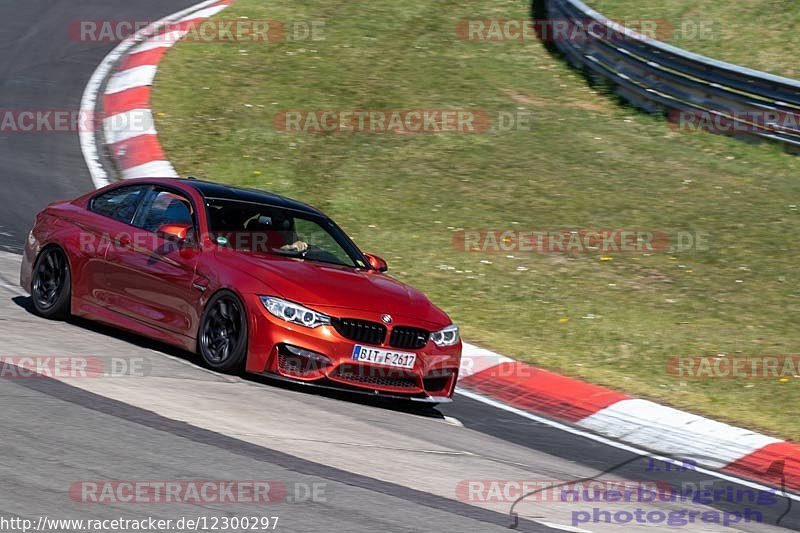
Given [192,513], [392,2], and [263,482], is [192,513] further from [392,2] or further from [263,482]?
[392,2]

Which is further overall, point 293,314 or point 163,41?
point 163,41

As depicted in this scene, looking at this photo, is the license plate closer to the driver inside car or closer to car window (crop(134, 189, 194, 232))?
the driver inside car

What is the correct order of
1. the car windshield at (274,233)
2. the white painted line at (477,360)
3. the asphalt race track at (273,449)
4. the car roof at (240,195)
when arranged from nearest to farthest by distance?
1. the asphalt race track at (273,449)
2. the car windshield at (274,233)
3. the car roof at (240,195)
4. the white painted line at (477,360)

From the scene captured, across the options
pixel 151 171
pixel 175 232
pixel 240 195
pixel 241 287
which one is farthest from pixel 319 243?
pixel 151 171

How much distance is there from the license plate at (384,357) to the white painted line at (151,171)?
6.52 metres

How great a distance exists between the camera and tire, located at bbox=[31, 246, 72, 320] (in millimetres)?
9445

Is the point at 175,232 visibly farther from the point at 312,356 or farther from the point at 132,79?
the point at 132,79

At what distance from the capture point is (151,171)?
14172mm

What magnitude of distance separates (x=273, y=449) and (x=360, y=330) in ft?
5.77

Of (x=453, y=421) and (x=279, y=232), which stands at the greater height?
(x=279, y=232)

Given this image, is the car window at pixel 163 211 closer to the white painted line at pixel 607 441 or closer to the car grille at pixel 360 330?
the car grille at pixel 360 330

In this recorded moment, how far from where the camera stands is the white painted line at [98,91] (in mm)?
14250

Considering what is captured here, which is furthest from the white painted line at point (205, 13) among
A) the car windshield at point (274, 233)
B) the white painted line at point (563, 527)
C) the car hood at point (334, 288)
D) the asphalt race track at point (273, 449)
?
the white painted line at point (563, 527)

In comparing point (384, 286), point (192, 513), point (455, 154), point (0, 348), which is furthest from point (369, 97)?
point (192, 513)
